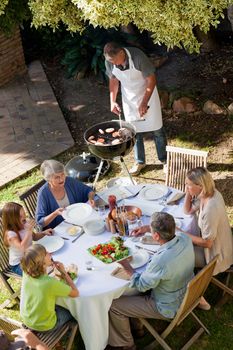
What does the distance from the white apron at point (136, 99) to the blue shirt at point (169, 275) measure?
280 centimetres

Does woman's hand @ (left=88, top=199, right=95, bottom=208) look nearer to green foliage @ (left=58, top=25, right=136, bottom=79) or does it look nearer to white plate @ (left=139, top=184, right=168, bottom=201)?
white plate @ (left=139, top=184, right=168, bottom=201)

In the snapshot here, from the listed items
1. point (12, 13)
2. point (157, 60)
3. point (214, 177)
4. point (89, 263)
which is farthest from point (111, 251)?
point (157, 60)

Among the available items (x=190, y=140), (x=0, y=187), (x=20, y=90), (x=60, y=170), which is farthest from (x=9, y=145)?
(x=60, y=170)

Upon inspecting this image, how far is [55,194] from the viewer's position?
17.8 feet

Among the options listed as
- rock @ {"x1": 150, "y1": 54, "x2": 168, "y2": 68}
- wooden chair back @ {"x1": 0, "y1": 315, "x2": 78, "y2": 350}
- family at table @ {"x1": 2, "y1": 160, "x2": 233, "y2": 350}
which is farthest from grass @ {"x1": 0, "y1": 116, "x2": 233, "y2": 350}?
rock @ {"x1": 150, "y1": 54, "x2": 168, "y2": 68}

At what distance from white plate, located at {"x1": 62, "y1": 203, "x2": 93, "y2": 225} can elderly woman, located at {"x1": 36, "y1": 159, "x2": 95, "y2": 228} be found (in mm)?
70

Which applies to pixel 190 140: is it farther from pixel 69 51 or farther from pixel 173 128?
pixel 69 51

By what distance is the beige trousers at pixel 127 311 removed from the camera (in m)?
4.43

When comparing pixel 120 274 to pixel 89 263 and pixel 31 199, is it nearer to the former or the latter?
pixel 89 263

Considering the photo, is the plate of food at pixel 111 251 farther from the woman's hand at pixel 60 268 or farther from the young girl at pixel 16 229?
the young girl at pixel 16 229

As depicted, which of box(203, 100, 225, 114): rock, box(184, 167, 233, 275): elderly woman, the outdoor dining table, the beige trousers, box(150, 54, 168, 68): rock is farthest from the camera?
box(150, 54, 168, 68): rock

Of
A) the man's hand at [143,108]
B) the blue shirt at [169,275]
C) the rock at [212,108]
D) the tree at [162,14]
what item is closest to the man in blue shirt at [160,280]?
the blue shirt at [169,275]

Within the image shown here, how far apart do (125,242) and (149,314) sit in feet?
2.21

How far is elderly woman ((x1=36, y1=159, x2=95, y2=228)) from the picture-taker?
17.2 ft
